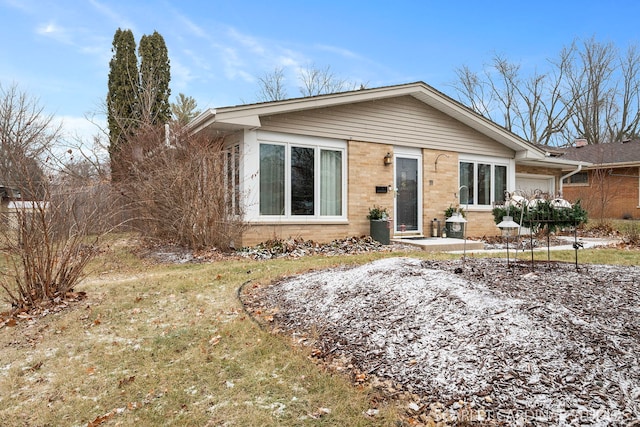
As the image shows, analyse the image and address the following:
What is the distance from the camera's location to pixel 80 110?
48.1 ft

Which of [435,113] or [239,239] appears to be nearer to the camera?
[239,239]

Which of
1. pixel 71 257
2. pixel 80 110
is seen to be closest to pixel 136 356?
pixel 71 257

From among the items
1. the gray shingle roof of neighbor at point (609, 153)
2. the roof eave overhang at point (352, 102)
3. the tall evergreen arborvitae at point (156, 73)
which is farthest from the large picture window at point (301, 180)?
the gray shingle roof of neighbor at point (609, 153)

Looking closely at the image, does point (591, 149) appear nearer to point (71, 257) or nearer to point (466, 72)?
point (466, 72)

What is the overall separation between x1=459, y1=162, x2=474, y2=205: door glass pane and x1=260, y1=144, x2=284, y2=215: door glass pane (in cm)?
554

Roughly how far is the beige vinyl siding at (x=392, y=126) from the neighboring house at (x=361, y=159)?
0.08 ft

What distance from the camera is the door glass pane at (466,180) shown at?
38.6 ft

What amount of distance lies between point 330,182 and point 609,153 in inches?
676

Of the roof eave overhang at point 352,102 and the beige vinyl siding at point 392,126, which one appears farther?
the beige vinyl siding at point 392,126

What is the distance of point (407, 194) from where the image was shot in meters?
10.9

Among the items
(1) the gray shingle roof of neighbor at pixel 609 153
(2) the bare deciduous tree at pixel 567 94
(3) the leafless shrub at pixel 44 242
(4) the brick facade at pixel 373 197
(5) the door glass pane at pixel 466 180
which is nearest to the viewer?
(3) the leafless shrub at pixel 44 242

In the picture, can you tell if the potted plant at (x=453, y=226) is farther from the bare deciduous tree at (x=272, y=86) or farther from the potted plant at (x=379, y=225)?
the bare deciduous tree at (x=272, y=86)

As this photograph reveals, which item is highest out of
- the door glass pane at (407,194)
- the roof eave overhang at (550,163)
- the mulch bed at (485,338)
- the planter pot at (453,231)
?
the roof eave overhang at (550,163)

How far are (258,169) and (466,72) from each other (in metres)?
25.1
